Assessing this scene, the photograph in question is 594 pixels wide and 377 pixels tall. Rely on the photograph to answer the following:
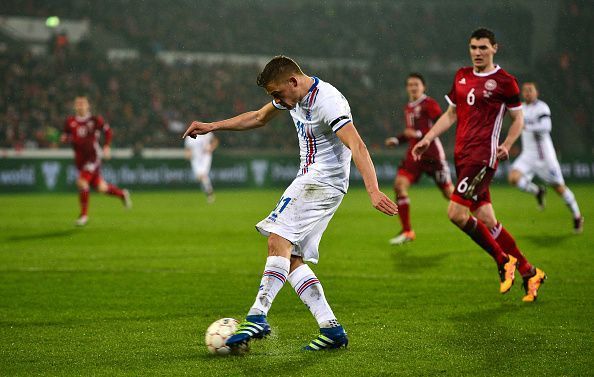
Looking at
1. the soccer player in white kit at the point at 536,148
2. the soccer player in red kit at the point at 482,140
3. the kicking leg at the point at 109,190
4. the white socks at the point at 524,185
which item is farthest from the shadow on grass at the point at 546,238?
the kicking leg at the point at 109,190

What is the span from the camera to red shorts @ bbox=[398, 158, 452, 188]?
13.1 metres

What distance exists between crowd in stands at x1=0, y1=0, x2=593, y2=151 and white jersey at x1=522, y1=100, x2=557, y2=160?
57.4 feet

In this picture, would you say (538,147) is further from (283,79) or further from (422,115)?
(283,79)

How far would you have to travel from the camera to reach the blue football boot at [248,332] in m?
5.42

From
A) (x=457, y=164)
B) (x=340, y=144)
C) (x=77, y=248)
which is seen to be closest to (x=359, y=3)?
(x=77, y=248)

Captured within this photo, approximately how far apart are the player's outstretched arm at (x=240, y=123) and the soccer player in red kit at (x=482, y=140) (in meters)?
2.38

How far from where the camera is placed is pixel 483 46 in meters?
8.30

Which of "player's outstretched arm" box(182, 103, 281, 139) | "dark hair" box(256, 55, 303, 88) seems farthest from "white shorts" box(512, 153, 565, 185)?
"dark hair" box(256, 55, 303, 88)

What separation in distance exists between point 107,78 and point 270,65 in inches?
1137

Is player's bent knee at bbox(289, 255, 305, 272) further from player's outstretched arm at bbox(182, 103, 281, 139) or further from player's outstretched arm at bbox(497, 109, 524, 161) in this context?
player's outstretched arm at bbox(497, 109, 524, 161)

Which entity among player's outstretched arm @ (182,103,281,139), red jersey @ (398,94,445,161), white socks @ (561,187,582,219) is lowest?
white socks @ (561,187,582,219)

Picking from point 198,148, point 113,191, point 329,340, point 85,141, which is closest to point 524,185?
point 113,191

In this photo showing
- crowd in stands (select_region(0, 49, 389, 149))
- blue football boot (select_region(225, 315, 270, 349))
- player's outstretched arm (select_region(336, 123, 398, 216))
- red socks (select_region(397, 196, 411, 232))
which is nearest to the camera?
player's outstretched arm (select_region(336, 123, 398, 216))

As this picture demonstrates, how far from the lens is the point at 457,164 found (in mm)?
8578
